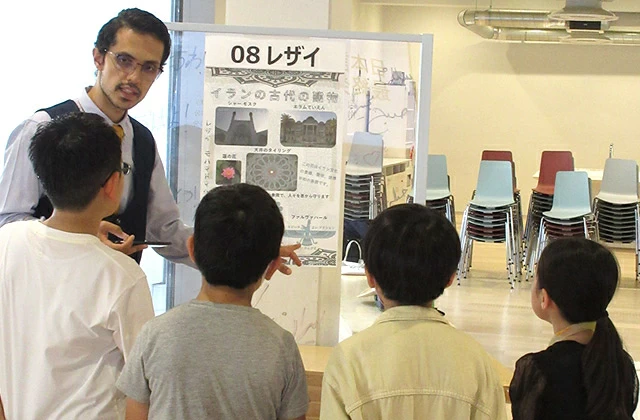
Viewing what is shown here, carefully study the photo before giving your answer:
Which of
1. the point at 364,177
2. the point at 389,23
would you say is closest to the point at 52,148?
the point at 364,177

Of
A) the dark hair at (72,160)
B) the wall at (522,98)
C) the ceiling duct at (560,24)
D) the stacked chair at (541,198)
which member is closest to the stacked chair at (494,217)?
the stacked chair at (541,198)

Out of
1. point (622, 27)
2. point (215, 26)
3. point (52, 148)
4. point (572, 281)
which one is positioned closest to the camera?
point (52, 148)

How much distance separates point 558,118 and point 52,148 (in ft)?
36.6

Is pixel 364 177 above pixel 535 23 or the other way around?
the other way around

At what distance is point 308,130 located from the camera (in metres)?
2.93

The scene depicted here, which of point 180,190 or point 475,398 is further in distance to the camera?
point 180,190

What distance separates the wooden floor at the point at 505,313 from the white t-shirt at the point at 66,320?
3576mm

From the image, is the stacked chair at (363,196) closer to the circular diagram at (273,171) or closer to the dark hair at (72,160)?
the circular diagram at (273,171)

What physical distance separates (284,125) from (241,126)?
5.8 inches

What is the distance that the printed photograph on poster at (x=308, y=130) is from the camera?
292 cm

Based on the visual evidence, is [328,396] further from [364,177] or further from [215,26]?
[215,26]

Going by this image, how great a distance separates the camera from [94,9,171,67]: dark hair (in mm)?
2338

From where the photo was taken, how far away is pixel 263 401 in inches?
62.7

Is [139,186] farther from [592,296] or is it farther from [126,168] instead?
[592,296]
